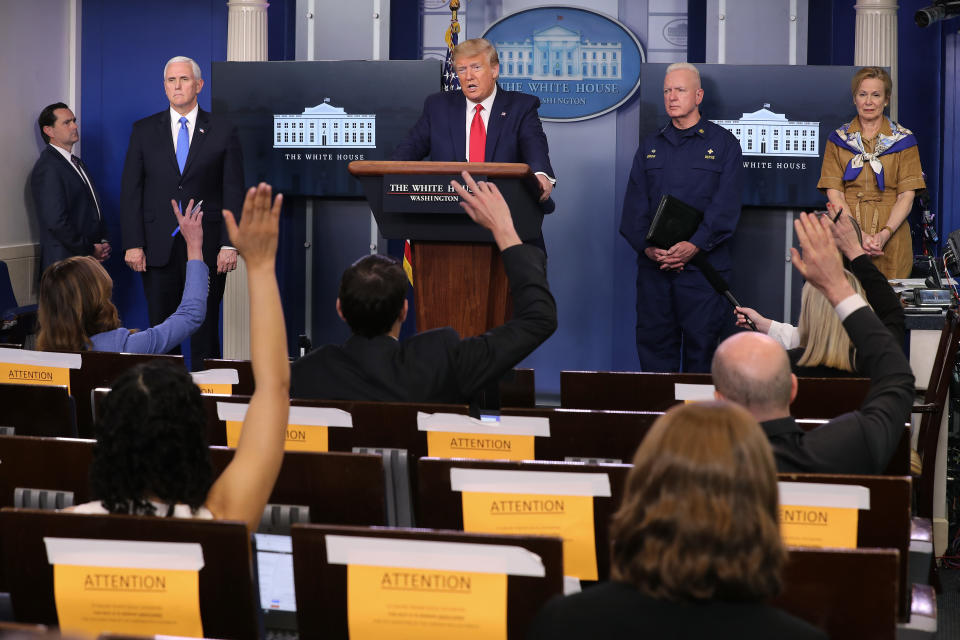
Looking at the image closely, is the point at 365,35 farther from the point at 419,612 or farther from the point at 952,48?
the point at 419,612

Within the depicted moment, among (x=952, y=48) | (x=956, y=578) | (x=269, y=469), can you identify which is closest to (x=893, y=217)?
(x=952, y=48)

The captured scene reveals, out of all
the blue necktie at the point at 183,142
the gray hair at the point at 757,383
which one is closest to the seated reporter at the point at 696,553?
the gray hair at the point at 757,383

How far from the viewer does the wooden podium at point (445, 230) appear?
3646mm

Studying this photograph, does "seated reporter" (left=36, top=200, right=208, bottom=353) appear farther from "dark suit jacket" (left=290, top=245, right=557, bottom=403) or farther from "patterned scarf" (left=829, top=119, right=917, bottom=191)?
"patterned scarf" (left=829, top=119, right=917, bottom=191)

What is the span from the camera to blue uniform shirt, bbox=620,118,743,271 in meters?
5.59

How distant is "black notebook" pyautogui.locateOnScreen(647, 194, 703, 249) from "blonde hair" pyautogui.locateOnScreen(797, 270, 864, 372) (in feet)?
6.83

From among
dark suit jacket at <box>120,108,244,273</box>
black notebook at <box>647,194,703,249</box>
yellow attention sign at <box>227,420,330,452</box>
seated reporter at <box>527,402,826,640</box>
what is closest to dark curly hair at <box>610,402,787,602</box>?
seated reporter at <box>527,402,826,640</box>

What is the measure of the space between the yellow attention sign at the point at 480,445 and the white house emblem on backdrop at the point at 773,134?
13.3 ft

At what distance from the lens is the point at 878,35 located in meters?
6.44

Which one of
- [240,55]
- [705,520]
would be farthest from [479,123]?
[705,520]

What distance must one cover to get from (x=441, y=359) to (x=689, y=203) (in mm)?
3227

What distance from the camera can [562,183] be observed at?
6.79m

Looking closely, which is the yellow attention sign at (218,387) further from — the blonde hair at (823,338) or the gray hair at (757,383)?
the blonde hair at (823,338)

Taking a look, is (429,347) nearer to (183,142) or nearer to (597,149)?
(183,142)
